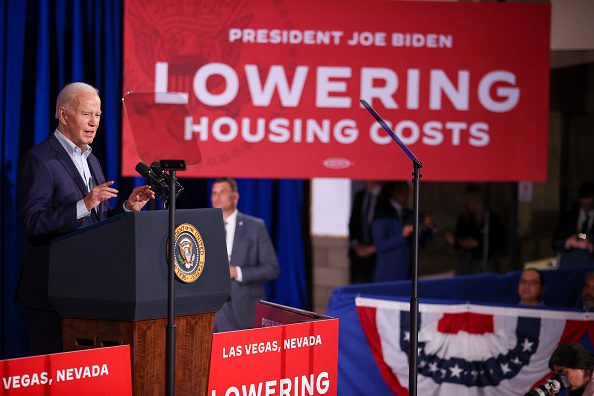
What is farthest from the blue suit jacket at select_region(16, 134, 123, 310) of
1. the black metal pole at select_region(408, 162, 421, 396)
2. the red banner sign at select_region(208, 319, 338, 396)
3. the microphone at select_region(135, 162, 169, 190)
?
the black metal pole at select_region(408, 162, 421, 396)

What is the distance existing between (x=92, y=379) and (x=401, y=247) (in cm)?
482

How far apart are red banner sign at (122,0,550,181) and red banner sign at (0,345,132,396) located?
3.26 meters

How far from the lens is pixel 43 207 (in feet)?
9.74

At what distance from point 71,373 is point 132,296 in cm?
26

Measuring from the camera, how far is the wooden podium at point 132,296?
8.84 feet

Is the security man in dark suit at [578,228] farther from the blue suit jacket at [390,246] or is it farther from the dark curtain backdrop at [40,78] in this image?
the dark curtain backdrop at [40,78]

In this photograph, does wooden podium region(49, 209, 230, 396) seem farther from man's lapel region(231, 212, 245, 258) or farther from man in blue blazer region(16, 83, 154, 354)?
man's lapel region(231, 212, 245, 258)

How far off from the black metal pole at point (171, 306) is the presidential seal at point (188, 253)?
0.11m

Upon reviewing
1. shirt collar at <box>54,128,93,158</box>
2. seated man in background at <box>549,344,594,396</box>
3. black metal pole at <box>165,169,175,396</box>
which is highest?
shirt collar at <box>54,128,93,158</box>

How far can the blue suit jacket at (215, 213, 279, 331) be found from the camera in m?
5.71

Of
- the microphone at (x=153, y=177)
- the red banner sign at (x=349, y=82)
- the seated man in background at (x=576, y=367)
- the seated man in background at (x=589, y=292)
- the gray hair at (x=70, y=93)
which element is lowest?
the seated man in background at (x=576, y=367)

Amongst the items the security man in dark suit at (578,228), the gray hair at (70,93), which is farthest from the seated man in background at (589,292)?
the gray hair at (70,93)

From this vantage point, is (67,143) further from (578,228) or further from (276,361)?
(578,228)

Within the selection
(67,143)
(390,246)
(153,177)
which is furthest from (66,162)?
(390,246)
